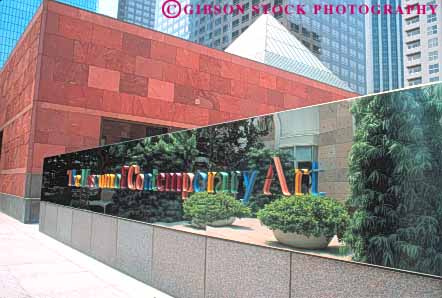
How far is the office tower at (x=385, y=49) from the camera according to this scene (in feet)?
519

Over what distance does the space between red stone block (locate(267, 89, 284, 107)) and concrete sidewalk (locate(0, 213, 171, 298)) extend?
1543 cm

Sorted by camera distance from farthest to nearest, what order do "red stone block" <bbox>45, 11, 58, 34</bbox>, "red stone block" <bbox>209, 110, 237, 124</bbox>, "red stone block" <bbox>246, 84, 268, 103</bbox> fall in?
"red stone block" <bbox>246, 84, 268, 103</bbox> → "red stone block" <bbox>209, 110, 237, 124</bbox> → "red stone block" <bbox>45, 11, 58, 34</bbox>

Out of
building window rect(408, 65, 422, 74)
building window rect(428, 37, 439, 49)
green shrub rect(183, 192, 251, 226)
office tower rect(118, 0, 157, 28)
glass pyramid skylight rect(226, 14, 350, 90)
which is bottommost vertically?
green shrub rect(183, 192, 251, 226)

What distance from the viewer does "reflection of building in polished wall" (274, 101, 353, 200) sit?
3.54 m

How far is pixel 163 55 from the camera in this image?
18703 millimetres

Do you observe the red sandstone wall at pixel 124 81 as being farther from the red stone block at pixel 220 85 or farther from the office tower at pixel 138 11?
the office tower at pixel 138 11

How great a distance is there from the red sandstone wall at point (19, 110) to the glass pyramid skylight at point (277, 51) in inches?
496

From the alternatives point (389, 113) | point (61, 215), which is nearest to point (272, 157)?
point (389, 113)

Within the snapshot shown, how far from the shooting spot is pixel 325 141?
3.69m

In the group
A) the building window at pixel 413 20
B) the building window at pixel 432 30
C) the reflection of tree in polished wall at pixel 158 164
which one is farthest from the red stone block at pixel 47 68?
the building window at pixel 413 20

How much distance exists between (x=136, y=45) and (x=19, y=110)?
6.50 m

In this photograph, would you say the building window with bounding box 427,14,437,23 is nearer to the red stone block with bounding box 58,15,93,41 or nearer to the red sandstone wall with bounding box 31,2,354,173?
the red sandstone wall with bounding box 31,2,354,173

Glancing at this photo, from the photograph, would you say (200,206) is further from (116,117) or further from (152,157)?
(116,117)

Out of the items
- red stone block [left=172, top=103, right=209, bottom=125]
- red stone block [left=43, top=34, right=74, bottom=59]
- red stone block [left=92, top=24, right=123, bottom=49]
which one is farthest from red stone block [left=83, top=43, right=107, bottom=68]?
red stone block [left=172, top=103, right=209, bottom=125]
